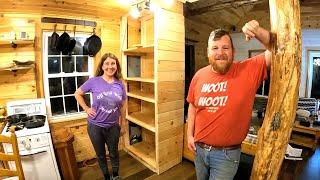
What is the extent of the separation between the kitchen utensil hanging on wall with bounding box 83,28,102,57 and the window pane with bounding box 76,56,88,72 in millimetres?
145

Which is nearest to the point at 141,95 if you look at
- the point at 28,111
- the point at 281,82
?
the point at 28,111

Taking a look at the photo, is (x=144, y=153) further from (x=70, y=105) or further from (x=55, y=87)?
(x=55, y=87)

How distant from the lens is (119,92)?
2.23 meters

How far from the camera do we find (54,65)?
288 cm

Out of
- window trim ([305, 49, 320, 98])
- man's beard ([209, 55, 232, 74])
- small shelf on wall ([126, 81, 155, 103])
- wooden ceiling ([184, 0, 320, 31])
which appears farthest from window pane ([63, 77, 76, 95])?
window trim ([305, 49, 320, 98])

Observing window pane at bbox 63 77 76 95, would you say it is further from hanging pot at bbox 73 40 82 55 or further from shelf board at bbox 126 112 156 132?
shelf board at bbox 126 112 156 132

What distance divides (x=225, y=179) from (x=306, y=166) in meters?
2.42

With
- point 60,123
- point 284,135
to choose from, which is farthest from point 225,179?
point 60,123

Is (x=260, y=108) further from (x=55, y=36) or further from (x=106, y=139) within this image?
(x=55, y=36)

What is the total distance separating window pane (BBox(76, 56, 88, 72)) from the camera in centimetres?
307

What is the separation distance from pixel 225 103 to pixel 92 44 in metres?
2.32

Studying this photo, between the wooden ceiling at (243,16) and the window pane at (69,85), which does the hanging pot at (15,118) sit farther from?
the wooden ceiling at (243,16)

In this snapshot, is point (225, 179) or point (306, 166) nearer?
point (225, 179)

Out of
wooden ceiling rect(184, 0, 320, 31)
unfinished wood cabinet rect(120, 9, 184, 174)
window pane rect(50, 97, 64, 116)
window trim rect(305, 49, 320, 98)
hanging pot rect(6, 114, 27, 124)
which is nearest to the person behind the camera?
hanging pot rect(6, 114, 27, 124)
